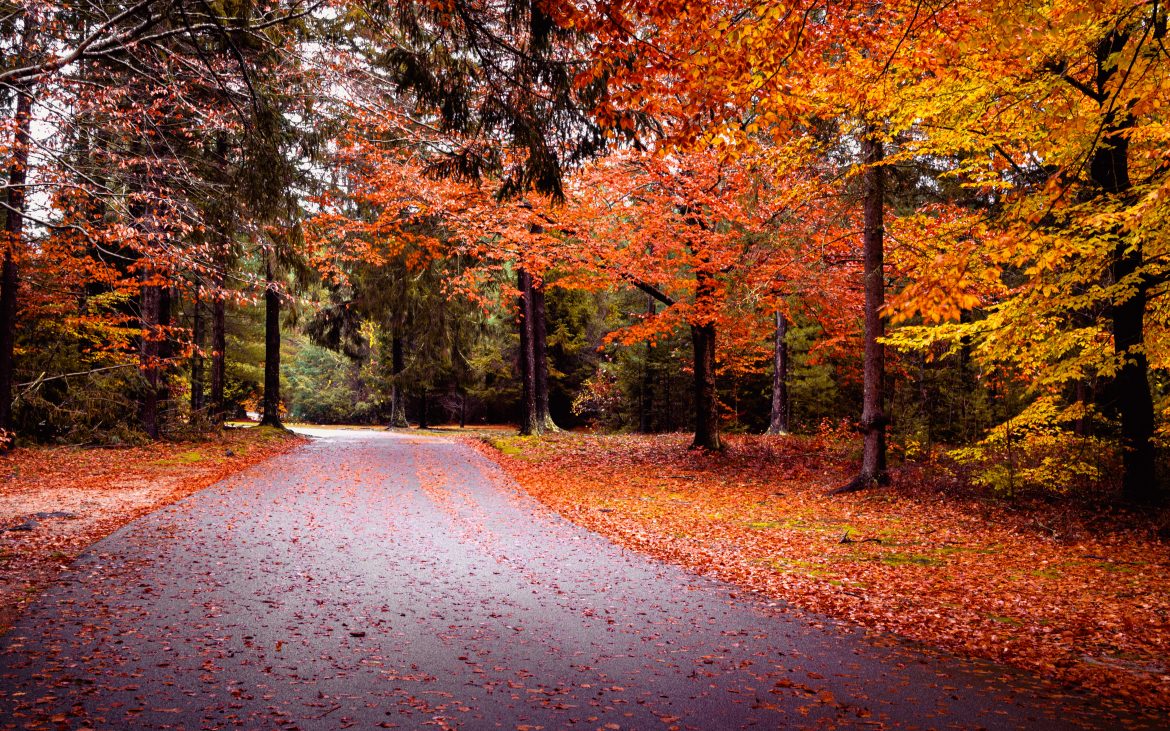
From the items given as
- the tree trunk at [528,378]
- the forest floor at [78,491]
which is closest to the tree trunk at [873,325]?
the forest floor at [78,491]

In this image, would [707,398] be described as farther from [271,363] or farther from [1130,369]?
[271,363]

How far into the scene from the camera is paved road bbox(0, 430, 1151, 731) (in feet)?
12.6

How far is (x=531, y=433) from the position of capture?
23.7 metres

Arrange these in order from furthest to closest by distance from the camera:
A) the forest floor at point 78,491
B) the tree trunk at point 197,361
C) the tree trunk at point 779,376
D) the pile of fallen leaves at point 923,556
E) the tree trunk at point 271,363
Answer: the tree trunk at point 197,361
the tree trunk at point 271,363
the tree trunk at point 779,376
the forest floor at point 78,491
the pile of fallen leaves at point 923,556

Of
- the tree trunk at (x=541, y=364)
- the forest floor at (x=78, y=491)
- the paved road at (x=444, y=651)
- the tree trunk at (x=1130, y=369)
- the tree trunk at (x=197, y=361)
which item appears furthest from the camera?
the tree trunk at (x=197, y=361)

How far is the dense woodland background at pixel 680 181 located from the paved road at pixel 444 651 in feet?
8.77

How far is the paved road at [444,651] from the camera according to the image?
3836 millimetres

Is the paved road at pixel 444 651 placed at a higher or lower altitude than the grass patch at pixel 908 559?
higher

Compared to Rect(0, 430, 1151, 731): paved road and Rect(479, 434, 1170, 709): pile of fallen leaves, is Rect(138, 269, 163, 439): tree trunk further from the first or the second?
Rect(0, 430, 1151, 731): paved road

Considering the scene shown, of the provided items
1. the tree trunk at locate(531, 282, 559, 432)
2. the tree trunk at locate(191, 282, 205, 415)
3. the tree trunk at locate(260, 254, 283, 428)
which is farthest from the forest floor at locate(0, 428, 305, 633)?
the tree trunk at locate(531, 282, 559, 432)

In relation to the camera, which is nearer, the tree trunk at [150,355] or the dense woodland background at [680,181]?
the dense woodland background at [680,181]

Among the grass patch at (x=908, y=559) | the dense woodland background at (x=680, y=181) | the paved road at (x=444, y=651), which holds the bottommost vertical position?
the grass patch at (x=908, y=559)

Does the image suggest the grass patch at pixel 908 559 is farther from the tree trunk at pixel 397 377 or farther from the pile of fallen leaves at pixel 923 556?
the tree trunk at pixel 397 377

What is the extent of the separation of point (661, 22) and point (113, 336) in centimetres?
1855
